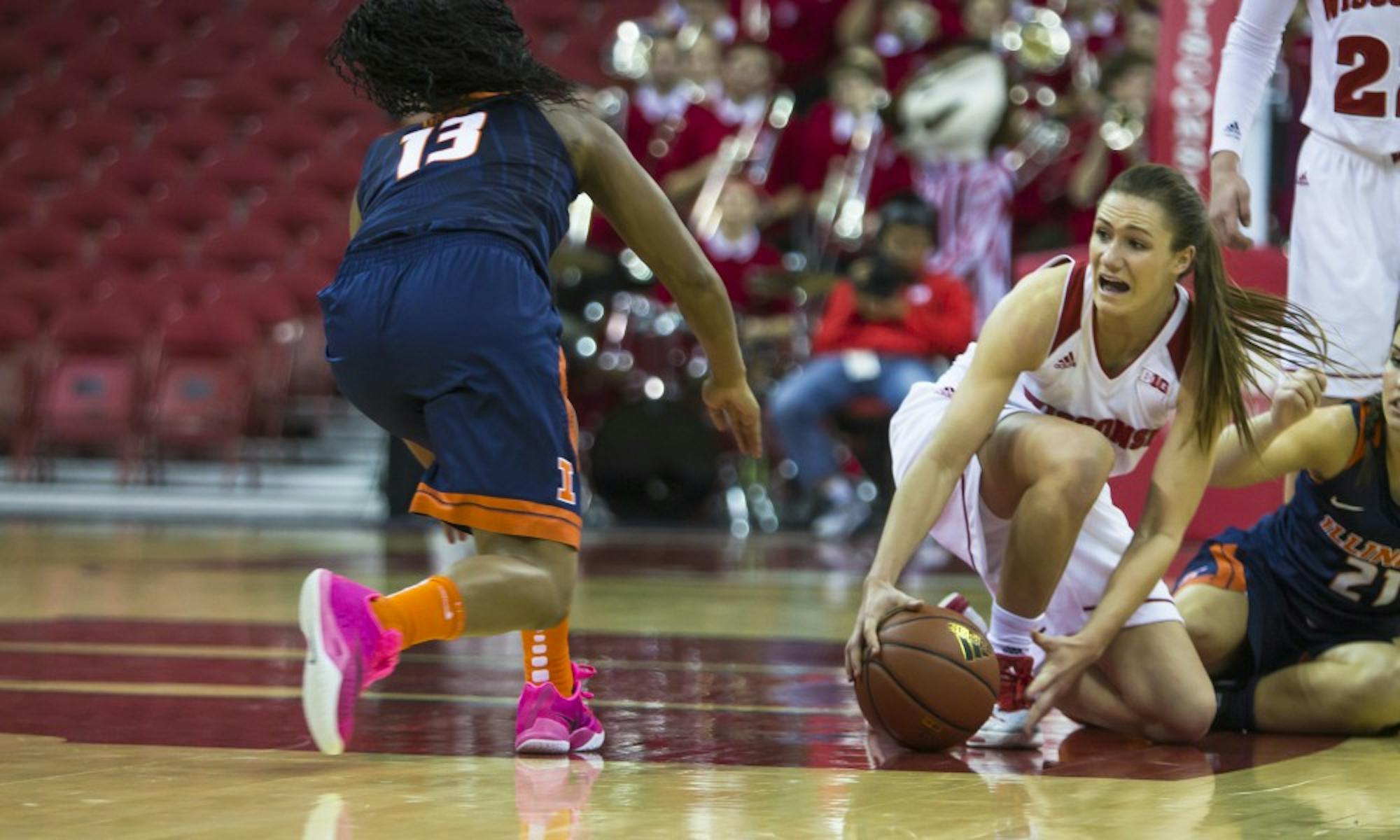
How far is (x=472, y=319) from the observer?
267 cm

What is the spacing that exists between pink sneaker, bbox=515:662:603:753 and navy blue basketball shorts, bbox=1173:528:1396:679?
1.30 meters

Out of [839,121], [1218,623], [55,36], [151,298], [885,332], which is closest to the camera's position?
[1218,623]

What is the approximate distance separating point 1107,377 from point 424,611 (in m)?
1.35

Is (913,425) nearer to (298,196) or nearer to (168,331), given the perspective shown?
(168,331)

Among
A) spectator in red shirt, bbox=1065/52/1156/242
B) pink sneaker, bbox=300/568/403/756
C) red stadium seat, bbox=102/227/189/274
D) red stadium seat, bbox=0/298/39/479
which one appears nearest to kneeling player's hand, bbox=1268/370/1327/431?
pink sneaker, bbox=300/568/403/756

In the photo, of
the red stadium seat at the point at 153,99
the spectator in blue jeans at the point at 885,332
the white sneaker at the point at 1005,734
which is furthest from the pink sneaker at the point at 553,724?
the red stadium seat at the point at 153,99

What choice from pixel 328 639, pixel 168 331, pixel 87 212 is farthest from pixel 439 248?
pixel 87 212

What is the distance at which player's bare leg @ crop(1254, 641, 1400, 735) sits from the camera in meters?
3.17

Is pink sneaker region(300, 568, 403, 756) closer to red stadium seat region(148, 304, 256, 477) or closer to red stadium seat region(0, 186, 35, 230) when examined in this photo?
red stadium seat region(148, 304, 256, 477)

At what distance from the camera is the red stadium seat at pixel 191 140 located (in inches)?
509

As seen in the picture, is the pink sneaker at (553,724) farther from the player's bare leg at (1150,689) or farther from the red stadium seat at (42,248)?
the red stadium seat at (42,248)

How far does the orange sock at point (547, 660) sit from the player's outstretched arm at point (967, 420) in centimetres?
47

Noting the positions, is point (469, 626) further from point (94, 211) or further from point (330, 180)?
point (94, 211)

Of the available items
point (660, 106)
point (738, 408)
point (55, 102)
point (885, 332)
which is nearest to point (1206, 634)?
point (738, 408)
